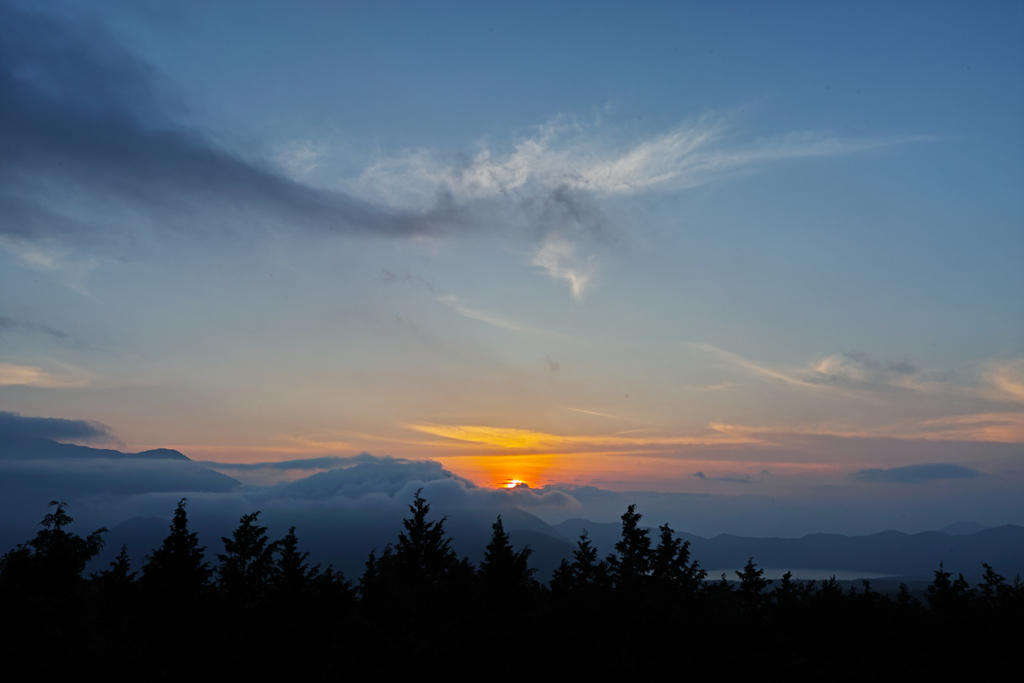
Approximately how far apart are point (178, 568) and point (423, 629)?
82.3 feet

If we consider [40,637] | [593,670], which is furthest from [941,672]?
[40,637]

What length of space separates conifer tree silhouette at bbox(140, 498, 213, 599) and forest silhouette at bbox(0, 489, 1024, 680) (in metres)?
0.12

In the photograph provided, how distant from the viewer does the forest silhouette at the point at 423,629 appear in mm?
21719

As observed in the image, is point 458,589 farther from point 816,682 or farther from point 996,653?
point 996,653

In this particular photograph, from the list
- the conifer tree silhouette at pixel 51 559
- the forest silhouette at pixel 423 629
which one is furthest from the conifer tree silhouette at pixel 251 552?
the conifer tree silhouette at pixel 51 559

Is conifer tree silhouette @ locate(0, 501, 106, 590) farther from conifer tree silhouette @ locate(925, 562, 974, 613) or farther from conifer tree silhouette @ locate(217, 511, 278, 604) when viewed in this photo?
conifer tree silhouette @ locate(925, 562, 974, 613)

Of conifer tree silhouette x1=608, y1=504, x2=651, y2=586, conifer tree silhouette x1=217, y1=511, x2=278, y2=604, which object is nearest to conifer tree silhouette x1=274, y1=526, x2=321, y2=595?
conifer tree silhouette x1=217, y1=511, x2=278, y2=604

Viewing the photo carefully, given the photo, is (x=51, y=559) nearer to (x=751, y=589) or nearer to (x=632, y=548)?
(x=632, y=548)

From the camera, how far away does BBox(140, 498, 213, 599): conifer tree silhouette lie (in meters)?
40.5

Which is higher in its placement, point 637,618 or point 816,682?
point 637,618

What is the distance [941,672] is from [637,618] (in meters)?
16.5

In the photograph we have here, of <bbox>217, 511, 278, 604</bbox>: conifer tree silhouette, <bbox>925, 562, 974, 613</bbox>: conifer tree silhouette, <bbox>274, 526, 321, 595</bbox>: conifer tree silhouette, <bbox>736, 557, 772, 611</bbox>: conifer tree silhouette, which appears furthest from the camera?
<bbox>217, 511, 278, 604</bbox>: conifer tree silhouette

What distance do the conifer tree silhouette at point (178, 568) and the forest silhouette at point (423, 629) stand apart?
4.9 inches

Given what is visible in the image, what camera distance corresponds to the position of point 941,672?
34.4 meters
